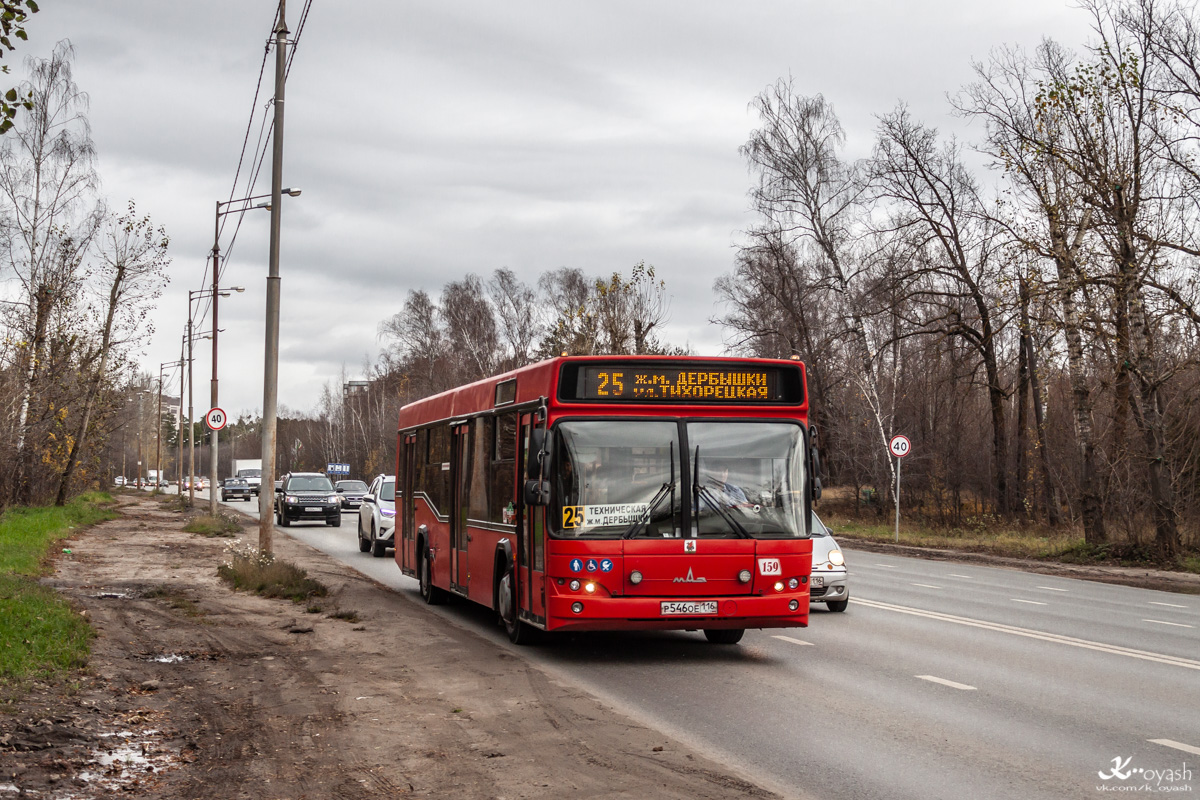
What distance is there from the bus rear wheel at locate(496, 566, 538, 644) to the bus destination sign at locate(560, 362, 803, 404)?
2266mm

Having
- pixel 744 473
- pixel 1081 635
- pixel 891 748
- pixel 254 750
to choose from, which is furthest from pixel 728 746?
pixel 1081 635

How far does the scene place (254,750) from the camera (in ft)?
23.1

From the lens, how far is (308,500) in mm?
39625

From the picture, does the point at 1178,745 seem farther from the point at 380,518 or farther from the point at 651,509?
the point at 380,518

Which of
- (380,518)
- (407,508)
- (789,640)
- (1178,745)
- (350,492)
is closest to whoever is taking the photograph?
(1178,745)

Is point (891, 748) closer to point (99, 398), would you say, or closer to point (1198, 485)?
point (1198, 485)

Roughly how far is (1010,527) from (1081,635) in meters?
22.3

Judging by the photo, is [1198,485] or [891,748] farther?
[1198,485]

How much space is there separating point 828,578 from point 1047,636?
9.76 ft

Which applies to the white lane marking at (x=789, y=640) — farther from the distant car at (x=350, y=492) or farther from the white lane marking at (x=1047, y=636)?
the distant car at (x=350, y=492)

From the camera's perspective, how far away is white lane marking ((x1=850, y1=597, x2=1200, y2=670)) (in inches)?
444

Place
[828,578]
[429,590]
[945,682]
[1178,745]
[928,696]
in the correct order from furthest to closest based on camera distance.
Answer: [429,590]
[828,578]
[945,682]
[928,696]
[1178,745]

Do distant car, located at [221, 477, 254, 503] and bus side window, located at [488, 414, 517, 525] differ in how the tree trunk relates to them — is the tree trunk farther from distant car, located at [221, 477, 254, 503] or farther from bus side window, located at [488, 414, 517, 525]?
distant car, located at [221, 477, 254, 503]

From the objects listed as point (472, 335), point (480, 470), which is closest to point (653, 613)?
point (480, 470)
